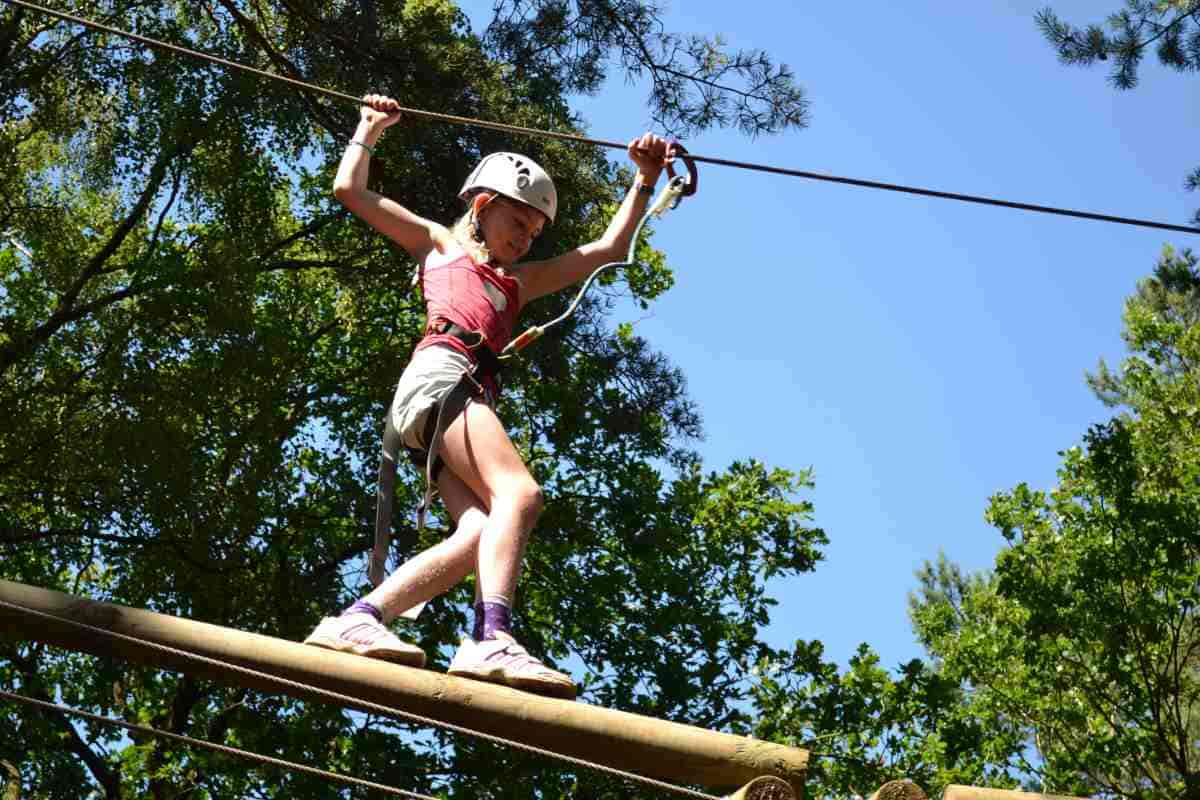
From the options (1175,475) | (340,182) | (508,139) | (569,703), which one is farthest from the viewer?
(1175,475)

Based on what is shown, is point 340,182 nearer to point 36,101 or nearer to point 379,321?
point 36,101

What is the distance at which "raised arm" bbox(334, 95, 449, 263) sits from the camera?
4926 mm

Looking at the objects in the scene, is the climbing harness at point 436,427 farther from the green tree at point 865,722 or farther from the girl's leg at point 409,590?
the green tree at point 865,722

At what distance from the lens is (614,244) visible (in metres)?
5.06

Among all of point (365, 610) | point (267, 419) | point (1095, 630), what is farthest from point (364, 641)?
point (1095, 630)

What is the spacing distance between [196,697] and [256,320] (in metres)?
2.91

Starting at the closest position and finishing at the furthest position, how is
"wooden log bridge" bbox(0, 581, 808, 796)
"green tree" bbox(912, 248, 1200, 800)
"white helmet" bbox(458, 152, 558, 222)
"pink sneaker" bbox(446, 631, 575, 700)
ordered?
"wooden log bridge" bbox(0, 581, 808, 796) < "pink sneaker" bbox(446, 631, 575, 700) < "white helmet" bbox(458, 152, 558, 222) < "green tree" bbox(912, 248, 1200, 800)

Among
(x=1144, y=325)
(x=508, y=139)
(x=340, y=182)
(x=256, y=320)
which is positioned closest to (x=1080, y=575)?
(x=1144, y=325)

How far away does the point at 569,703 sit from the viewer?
12.8 ft

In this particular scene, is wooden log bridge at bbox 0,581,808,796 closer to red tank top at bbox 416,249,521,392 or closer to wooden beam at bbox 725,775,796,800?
→ wooden beam at bbox 725,775,796,800

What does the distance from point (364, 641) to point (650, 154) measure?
1.81 m

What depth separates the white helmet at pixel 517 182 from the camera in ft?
16.0

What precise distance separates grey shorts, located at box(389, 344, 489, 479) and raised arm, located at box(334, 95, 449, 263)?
1.30 feet

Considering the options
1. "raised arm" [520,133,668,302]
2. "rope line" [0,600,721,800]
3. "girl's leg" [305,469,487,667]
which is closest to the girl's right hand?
"raised arm" [520,133,668,302]
